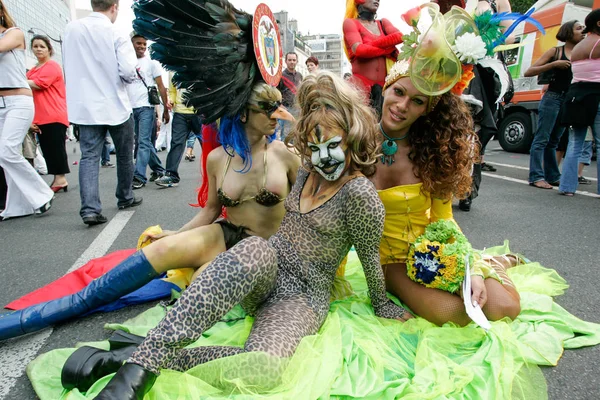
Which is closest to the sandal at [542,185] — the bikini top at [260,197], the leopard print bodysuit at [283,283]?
the leopard print bodysuit at [283,283]

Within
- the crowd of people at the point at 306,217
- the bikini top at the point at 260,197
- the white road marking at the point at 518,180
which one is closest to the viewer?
the crowd of people at the point at 306,217

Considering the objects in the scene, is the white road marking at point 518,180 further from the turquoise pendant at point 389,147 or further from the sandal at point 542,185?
the turquoise pendant at point 389,147

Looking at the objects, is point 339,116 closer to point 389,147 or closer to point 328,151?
point 328,151

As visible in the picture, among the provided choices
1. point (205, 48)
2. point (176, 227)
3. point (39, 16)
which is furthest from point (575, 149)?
point (39, 16)

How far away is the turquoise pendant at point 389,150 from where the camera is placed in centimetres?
225

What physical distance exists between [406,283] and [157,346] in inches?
53.1

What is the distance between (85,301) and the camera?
88.2 inches

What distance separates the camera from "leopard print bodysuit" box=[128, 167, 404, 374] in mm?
1548

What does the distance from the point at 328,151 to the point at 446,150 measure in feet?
2.26

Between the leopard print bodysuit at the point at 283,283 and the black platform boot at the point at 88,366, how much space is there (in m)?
0.25

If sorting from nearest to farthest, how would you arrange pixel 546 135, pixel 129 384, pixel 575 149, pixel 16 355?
1. pixel 129 384
2. pixel 16 355
3. pixel 575 149
4. pixel 546 135

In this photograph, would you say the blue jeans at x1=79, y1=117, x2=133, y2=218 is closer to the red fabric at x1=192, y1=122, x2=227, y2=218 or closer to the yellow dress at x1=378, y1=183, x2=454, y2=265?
the red fabric at x1=192, y1=122, x2=227, y2=218

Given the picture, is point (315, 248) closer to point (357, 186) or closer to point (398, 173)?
point (357, 186)

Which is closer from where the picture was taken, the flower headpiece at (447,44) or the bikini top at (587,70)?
the flower headpiece at (447,44)
